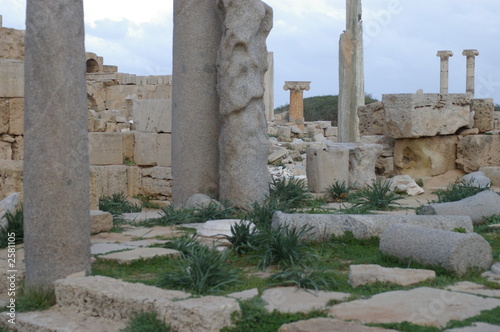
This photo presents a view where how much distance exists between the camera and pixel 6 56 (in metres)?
18.7

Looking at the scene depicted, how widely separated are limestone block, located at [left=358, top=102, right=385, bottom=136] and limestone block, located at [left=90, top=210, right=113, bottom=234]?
7205mm

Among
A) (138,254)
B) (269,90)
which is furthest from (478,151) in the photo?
(269,90)

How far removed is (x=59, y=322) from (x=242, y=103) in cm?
448

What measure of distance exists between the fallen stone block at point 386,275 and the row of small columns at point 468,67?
3397 cm

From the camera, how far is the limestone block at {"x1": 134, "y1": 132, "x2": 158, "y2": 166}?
482 inches

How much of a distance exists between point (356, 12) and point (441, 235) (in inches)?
652

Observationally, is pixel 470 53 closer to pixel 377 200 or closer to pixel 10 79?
A: pixel 10 79

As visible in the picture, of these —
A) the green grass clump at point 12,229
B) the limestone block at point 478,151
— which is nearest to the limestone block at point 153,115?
the green grass clump at point 12,229

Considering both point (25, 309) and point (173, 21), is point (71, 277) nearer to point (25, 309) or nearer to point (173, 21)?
point (25, 309)

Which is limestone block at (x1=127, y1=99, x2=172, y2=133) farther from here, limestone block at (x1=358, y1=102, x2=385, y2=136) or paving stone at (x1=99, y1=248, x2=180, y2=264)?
paving stone at (x1=99, y1=248, x2=180, y2=264)

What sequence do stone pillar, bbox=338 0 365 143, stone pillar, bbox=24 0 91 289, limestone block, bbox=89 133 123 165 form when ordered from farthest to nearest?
stone pillar, bbox=338 0 365 143 → limestone block, bbox=89 133 123 165 → stone pillar, bbox=24 0 91 289

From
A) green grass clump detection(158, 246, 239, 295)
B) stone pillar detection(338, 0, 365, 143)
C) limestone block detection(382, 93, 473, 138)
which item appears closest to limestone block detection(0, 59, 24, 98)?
limestone block detection(382, 93, 473, 138)

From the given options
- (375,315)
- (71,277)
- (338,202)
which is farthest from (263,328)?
(338,202)

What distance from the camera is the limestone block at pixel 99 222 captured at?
24.7 ft
